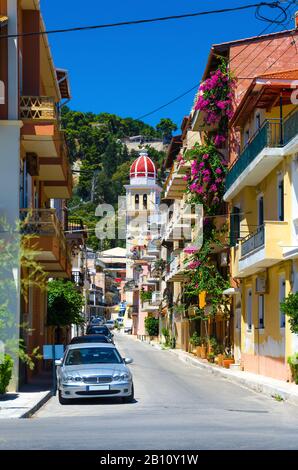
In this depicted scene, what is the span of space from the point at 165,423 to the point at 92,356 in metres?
7.19

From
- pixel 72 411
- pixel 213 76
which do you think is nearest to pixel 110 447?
pixel 72 411

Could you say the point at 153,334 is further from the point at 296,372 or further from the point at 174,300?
the point at 296,372

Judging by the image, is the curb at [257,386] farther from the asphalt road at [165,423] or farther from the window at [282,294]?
the window at [282,294]

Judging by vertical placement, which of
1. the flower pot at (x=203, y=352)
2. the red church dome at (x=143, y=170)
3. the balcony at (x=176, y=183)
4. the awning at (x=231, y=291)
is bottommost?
the flower pot at (x=203, y=352)

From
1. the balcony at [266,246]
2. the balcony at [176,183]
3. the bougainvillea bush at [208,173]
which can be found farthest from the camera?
the balcony at [176,183]

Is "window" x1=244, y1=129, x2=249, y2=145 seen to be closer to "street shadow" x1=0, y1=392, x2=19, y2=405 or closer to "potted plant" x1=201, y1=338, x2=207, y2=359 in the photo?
"potted plant" x1=201, y1=338, x2=207, y2=359

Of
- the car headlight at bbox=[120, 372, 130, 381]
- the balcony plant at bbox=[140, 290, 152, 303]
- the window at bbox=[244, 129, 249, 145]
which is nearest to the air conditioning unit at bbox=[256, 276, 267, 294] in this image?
the window at bbox=[244, 129, 249, 145]

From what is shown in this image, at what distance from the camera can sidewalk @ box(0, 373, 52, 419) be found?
17.6m

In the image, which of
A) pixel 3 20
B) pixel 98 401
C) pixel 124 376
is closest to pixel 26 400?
pixel 98 401

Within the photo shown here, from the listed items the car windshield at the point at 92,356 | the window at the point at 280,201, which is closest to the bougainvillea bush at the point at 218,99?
the window at the point at 280,201

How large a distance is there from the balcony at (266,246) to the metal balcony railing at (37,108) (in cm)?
747

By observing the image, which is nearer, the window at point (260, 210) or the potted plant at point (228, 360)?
the window at point (260, 210)

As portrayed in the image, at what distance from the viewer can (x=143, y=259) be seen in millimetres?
106375

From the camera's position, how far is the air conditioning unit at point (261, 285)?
29.5 metres
